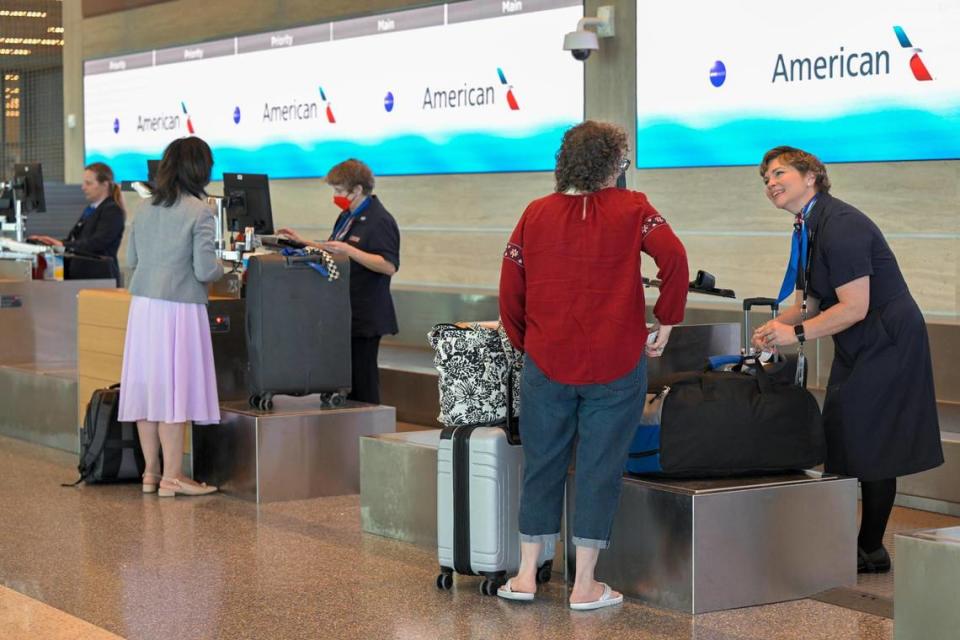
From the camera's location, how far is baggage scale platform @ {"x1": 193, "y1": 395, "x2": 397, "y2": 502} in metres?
5.96

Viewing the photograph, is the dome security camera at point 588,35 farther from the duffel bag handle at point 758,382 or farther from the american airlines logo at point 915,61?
the duffel bag handle at point 758,382

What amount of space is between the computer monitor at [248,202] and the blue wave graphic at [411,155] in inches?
77.6

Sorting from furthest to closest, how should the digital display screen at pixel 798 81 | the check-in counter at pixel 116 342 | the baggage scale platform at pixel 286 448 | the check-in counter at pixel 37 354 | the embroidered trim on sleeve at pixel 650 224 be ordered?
the check-in counter at pixel 37 354, the digital display screen at pixel 798 81, the check-in counter at pixel 116 342, the baggage scale platform at pixel 286 448, the embroidered trim on sleeve at pixel 650 224

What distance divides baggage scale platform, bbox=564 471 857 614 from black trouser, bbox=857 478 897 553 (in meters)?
0.22

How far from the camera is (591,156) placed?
3.99 m

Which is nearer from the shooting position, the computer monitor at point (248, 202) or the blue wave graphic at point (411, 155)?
the computer monitor at point (248, 202)

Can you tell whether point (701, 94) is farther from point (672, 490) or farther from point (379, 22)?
point (672, 490)

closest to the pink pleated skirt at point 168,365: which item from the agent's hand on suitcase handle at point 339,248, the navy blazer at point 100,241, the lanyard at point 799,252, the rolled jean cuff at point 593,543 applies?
the agent's hand on suitcase handle at point 339,248

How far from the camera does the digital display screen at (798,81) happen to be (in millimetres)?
7023

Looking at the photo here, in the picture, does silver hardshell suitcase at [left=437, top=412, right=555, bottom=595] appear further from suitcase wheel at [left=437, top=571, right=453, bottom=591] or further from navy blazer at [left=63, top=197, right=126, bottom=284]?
navy blazer at [left=63, top=197, right=126, bottom=284]

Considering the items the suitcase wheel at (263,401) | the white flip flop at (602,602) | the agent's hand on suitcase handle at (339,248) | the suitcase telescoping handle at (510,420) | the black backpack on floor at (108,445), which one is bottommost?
the white flip flop at (602,602)

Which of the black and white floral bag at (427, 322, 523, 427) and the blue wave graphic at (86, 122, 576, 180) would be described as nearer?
the black and white floral bag at (427, 322, 523, 427)

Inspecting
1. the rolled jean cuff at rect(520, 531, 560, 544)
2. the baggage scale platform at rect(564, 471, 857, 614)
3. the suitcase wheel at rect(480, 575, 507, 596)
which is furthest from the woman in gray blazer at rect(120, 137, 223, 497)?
the baggage scale platform at rect(564, 471, 857, 614)

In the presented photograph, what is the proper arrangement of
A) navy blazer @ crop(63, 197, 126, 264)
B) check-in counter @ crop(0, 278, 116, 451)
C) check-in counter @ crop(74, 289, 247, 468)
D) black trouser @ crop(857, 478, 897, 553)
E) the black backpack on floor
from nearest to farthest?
black trouser @ crop(857, 478, 897, 553) < the black backpack on floor < check-in counter @ crop(74, 289, 247, 468) < check-in counter @ crop(0, 278, 116, 451) < navy blazer @ crop(63, 197, 126, 264)
